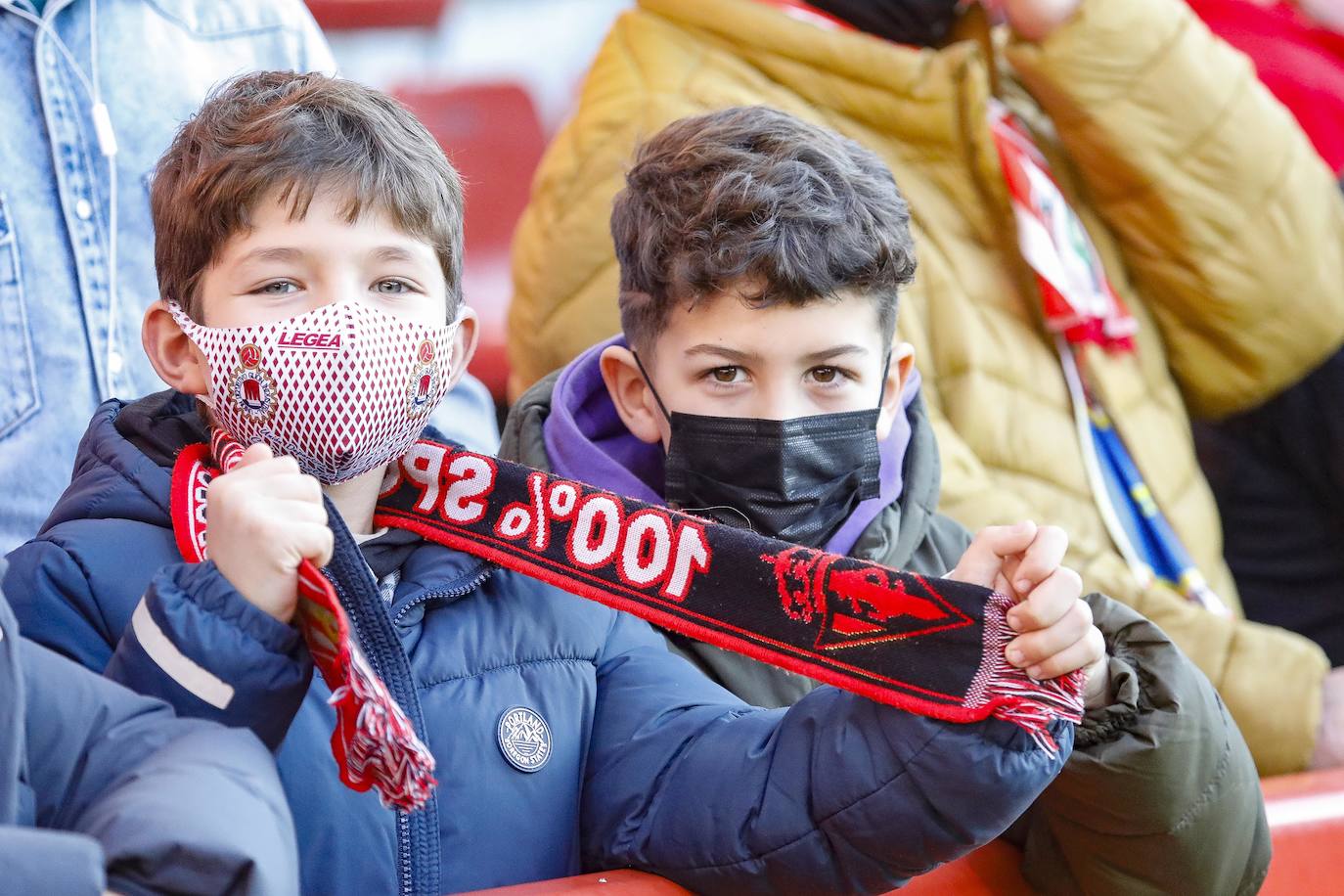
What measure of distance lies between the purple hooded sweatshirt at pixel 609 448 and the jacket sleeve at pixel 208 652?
0.72 m

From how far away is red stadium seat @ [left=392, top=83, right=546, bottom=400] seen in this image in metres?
3.86

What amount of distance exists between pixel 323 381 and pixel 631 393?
2.11ft

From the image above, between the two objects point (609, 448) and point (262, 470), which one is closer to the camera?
point (262, 470)

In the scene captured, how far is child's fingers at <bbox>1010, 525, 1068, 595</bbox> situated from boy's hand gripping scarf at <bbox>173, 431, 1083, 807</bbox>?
0.03 meters

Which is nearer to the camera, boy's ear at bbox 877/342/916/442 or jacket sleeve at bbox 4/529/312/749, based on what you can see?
jacket sleeve at bbox 4/529/312/749

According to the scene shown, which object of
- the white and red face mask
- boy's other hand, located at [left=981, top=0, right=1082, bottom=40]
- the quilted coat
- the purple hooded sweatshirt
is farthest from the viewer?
boy's other hand, located at [left=981, top=0, right=1082, bottom=40]

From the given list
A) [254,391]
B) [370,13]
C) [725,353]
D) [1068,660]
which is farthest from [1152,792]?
[370,13]

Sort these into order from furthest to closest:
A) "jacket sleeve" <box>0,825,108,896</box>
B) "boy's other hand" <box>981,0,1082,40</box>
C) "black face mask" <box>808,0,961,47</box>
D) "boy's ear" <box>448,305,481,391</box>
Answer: "black face mask" <box>808,0,961,47</box> < "boy's other hand" <box>981,0,1082,40</box> < "boy's ear" <box>448,305,481,391</box> < "jacket sleeve" <box>0,825,108,896</box>

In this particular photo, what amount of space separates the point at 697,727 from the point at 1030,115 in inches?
72.8

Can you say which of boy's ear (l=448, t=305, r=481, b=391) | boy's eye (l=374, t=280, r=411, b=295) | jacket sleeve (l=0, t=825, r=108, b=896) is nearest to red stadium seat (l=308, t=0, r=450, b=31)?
boy's ear (l=448, t=305, r=481, b=391)

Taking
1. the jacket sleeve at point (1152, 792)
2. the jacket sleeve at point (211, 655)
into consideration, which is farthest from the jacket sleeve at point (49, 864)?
the jacket sleeve at point (1152, 792)

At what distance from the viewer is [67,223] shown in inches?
82.7

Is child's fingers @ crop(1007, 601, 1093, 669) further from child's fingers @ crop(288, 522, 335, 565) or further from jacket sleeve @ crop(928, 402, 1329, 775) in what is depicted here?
jacket sleeve @ crop(928, 402, 1329, 775)

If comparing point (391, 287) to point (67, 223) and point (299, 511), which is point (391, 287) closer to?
point (299, 511)
